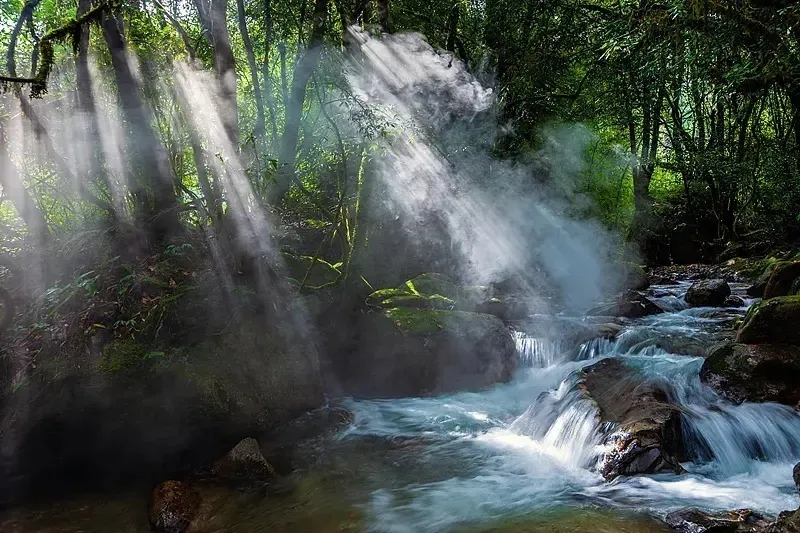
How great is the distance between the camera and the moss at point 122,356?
5.40 metres

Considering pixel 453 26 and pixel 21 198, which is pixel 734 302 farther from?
pixel 21 198

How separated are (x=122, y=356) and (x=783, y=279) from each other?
1088 cm

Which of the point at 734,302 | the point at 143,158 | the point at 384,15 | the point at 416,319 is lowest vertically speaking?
the point at 734,302

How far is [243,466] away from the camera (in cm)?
511

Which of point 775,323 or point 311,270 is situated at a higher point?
point 311,270

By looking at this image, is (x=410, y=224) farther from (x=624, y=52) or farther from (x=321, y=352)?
(x=624, y=52)

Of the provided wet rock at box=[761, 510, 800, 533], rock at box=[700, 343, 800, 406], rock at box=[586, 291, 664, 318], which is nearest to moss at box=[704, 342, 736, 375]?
rock at box=[700, 343, 800, 406]

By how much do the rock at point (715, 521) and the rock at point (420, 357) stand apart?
13.9ft

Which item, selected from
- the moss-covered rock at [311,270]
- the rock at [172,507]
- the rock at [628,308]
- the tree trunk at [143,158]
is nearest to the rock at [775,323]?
the rock at [628,308]

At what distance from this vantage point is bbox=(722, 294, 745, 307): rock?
10695mm

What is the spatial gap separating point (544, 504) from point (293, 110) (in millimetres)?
5707

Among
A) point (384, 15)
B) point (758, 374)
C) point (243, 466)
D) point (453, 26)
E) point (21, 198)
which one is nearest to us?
point (243, 466)

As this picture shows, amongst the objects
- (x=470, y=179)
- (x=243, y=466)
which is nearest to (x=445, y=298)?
(x=470, y=179)

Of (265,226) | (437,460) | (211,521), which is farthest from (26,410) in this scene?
(437,460)
